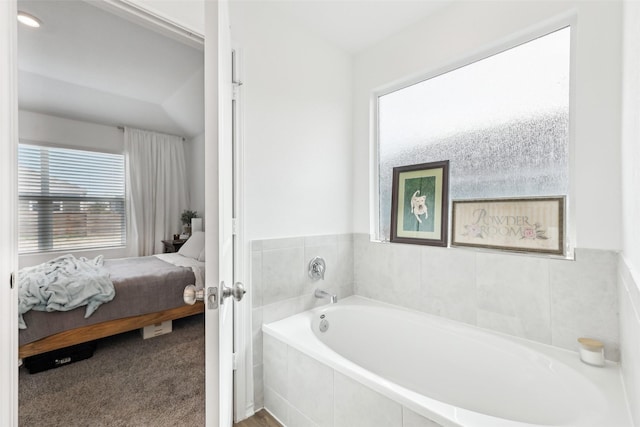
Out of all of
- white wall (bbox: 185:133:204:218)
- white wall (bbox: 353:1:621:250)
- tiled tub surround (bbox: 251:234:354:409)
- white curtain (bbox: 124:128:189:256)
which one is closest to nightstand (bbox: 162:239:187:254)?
white curtain (bbox: 124:128:189:256)

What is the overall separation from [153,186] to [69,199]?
0.95 m

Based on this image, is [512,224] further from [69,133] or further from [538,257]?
[69,133]

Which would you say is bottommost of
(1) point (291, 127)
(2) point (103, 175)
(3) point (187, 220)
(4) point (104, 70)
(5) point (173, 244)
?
(5) point (173, 244)

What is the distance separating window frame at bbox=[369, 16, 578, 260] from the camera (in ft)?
4.62

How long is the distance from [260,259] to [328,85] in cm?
143

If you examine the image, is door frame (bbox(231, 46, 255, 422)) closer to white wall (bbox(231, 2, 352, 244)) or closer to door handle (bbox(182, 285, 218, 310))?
white wall (bbox(231, 2, 352, 244))

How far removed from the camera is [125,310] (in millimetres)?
2377

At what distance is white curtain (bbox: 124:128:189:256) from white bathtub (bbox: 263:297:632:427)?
315cm

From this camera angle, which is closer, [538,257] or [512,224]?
[538,257]

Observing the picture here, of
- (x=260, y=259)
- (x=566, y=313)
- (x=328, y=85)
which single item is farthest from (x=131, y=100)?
(x=566, y=313)

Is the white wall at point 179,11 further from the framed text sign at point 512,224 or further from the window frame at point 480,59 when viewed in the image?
the framed text sign at point 512,224

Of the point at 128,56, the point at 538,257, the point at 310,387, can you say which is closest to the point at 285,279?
the point at 310,387

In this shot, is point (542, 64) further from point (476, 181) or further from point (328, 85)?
point (328, 85)

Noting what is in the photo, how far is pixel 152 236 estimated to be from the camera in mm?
4008
